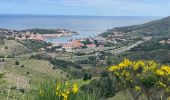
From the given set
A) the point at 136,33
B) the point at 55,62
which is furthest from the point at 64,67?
the point at 136,33

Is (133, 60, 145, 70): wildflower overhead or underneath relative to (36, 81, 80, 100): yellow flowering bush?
underneath

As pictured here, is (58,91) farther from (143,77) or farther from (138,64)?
(138,64)

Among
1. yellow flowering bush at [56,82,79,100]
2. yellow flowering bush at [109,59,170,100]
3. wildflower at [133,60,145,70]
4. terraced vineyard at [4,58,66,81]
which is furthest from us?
terraced vineyard at [4,58,66,81]

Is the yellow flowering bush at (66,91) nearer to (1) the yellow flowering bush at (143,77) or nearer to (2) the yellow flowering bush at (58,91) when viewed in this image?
(2) the yellow flowering bush at (58,91)

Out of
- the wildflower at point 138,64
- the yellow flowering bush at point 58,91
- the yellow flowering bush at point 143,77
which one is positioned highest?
the yellow flowering bush at point 58,91

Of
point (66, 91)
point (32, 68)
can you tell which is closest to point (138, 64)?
point (66, 91)

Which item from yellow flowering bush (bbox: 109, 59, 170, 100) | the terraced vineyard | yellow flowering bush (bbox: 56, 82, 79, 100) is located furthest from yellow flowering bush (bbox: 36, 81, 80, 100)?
the terraced vineyard

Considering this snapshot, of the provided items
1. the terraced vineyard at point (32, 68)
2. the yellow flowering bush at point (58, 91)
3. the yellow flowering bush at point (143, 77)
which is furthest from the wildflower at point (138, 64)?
the terraced vineyard at point (32, 68)

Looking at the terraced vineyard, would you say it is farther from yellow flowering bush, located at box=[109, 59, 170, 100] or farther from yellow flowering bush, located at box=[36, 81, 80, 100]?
yellow flowering bush, located at box=[36, 81, 80, 100]

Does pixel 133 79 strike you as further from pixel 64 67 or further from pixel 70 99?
pixel 64 67
